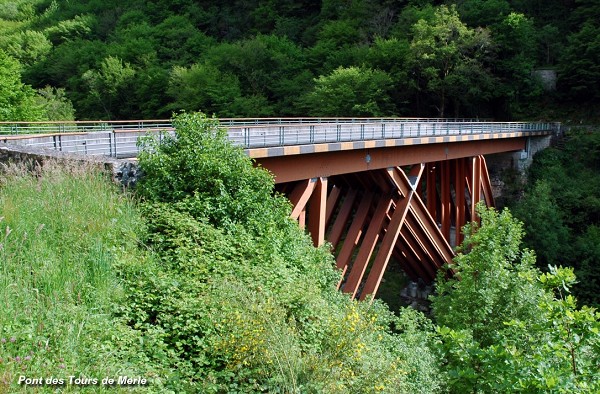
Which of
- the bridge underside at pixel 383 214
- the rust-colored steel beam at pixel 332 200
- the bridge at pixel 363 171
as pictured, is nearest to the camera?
the bridge at pixel 363 171

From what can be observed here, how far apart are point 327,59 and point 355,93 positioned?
29.1ft

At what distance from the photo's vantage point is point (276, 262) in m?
7.20

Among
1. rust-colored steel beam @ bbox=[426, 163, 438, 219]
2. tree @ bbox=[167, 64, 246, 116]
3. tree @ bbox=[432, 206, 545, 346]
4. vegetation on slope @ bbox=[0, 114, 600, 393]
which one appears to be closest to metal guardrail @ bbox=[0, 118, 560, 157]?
vegetation on slope @ bbox=[0, 114, 600, 393]

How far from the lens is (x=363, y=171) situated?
15602 mm

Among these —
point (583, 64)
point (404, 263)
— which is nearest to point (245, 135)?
point (404, 263)

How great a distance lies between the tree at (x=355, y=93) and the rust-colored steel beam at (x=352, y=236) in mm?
18310

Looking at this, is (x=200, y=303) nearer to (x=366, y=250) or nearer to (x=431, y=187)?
(x=366, y=250)

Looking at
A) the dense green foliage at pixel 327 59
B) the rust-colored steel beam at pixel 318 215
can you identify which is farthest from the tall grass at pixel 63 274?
the dense green foliage at pixel 327 59

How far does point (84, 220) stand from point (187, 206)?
176 cm

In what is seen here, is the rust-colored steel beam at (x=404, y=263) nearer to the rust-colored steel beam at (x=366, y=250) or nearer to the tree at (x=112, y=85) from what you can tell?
the rust-colored steel beam at (x=366, y=250)

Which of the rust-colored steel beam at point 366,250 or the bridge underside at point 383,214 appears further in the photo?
the rust-colored steel beam at point 366,250

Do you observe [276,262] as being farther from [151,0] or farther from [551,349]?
[151,0]

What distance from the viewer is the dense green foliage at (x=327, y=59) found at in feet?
110

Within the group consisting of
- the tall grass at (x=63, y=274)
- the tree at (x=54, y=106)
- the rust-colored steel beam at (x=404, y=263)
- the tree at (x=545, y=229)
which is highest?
the tall grass at (x=63, y=274)
